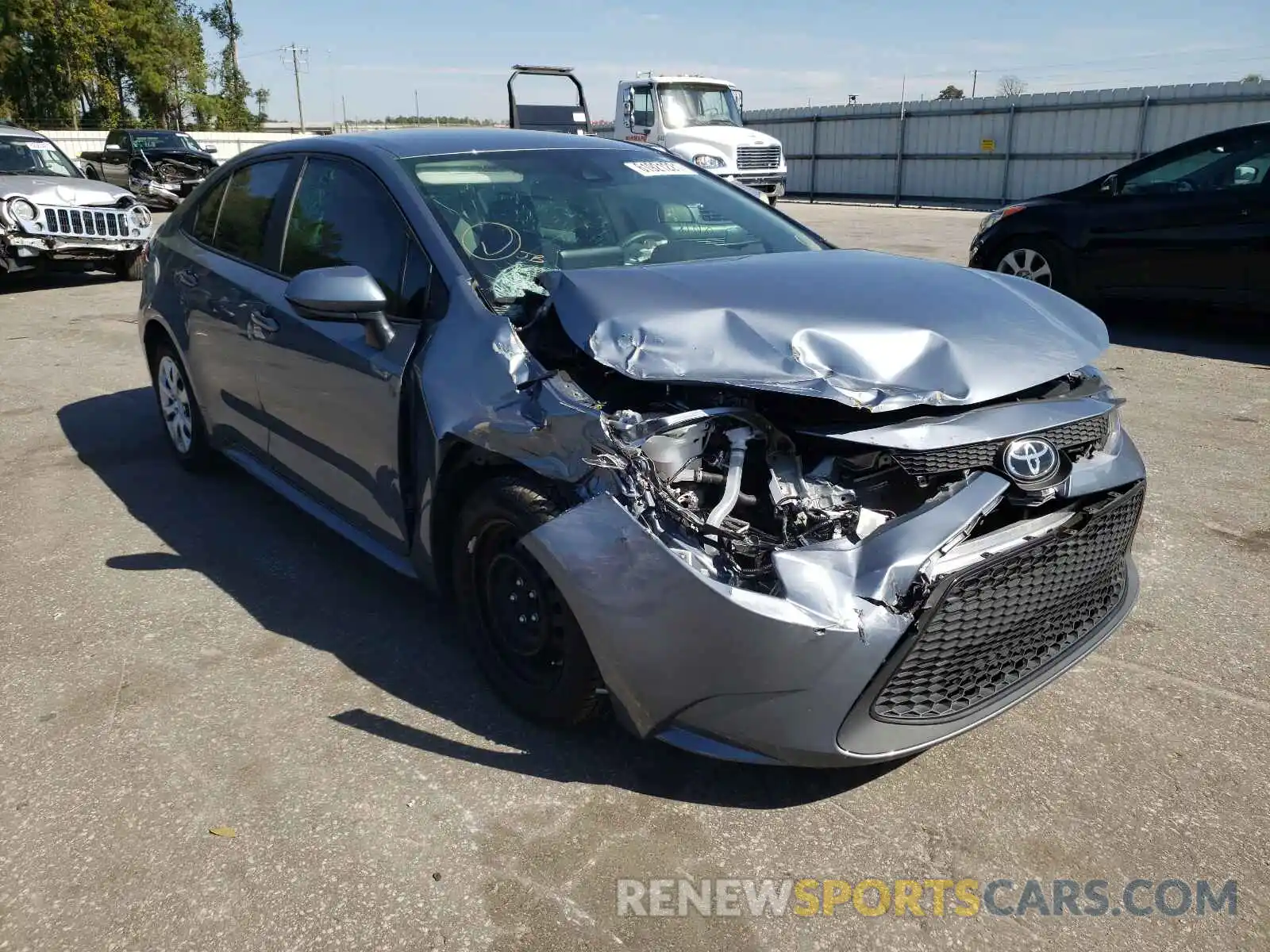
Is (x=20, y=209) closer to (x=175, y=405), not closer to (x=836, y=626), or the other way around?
(x=175, y=405)

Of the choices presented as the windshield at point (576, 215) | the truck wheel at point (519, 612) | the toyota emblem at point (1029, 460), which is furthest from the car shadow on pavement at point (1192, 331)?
the truck wheel at point (519, 612)

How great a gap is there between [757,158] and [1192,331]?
11.6 meters

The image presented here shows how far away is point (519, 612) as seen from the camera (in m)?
2.88

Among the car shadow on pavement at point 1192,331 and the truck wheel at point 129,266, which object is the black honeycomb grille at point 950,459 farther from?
the truck wheel at point 129,266

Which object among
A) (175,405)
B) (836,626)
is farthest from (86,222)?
(836,626)

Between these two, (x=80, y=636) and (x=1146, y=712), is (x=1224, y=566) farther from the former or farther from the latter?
(x=80, y=636)

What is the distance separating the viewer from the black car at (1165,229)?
748 cm

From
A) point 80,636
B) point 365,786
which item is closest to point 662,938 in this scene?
point 365,786

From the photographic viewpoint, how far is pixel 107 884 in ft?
7.84

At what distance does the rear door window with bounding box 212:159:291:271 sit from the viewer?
162 inches

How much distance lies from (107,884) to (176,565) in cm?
199

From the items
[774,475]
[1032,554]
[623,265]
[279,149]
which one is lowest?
[1032,554]

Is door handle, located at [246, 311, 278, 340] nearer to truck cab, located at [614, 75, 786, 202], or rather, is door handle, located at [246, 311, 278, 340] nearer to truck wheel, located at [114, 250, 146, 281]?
truck wheel, located at [114, 250, 146, 281]

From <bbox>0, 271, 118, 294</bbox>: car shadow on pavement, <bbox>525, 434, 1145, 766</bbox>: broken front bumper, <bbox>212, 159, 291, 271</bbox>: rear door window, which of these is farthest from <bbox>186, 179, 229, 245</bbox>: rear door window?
<bbox>0, 271, 118, 294</bbox>: car shadow on pavement
